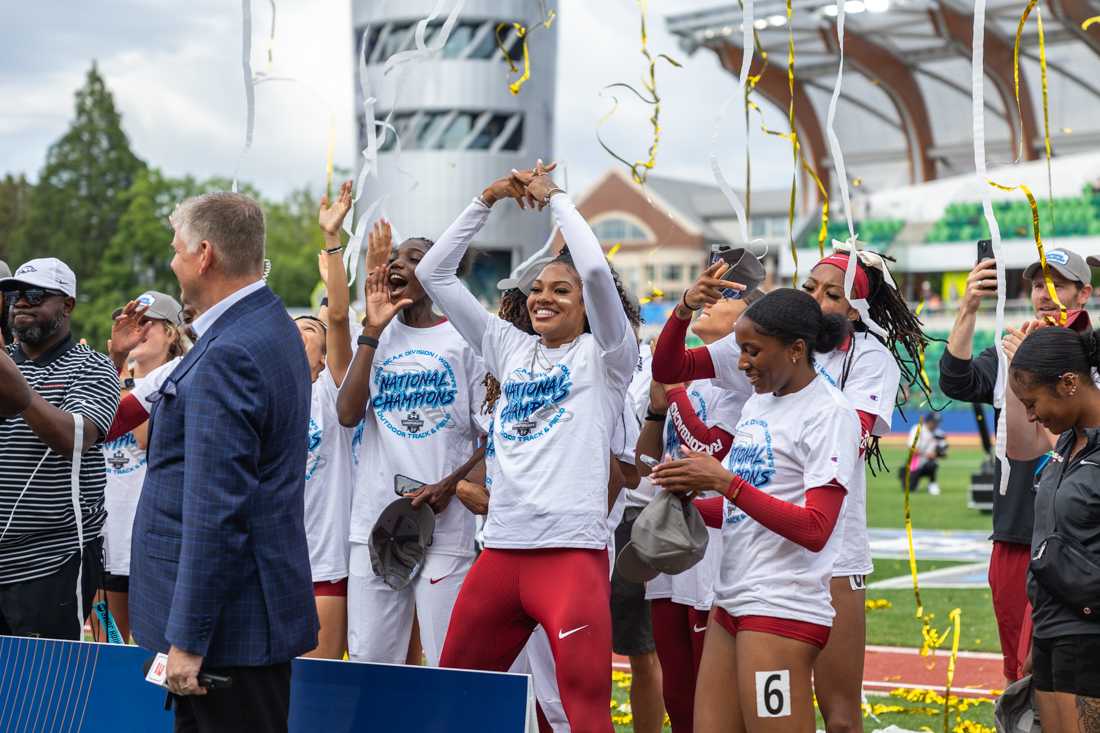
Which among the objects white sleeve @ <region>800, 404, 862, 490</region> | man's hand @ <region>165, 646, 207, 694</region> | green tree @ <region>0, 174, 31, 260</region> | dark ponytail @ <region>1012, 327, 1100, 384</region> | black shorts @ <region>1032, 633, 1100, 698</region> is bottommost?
black shorts @ <region>1032, 633, 1100, 698</region>

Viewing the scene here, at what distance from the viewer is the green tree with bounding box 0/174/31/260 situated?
68750mm

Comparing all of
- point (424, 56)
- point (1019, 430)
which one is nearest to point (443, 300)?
point (424, 56)

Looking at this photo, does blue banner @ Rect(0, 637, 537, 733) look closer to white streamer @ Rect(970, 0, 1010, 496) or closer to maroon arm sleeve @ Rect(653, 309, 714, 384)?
maroon arm sleeve @ Rect(653, 309, 714, 384)

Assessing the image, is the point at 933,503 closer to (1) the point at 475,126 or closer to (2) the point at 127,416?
(2) the point at 127,416

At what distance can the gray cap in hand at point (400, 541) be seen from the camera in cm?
492

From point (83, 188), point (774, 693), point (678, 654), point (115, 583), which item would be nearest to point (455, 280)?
point (678, 654)

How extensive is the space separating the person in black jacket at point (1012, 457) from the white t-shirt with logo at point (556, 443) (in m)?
1.45

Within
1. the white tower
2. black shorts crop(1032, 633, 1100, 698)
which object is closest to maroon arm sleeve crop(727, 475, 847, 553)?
black shorts crop(1032, 633, 1100, 698)

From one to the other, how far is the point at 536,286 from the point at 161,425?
62.2 inches

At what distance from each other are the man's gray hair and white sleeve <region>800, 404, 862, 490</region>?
1.77m

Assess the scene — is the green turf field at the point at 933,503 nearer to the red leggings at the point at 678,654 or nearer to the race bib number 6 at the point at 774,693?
the red leggings at the point at 678,654

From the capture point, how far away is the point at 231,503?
3285 millimetres

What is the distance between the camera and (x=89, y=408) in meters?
4.51

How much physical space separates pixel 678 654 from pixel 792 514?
1577 millimetres
